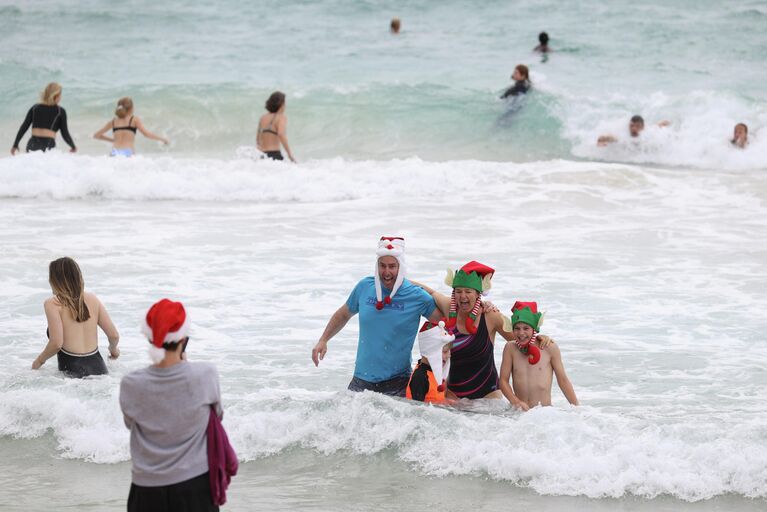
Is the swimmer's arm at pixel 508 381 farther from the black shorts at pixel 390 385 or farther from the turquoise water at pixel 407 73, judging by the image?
the turquoise water at pixel 407 73

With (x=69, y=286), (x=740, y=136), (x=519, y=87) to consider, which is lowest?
(x=69, y=286)

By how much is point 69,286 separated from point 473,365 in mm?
2687

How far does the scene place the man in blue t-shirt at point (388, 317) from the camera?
647 cm

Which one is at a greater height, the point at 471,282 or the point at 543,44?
the point at 543,44

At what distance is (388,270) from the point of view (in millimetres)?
6445

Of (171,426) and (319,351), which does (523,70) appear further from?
(171,426)

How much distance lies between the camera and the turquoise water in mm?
22078

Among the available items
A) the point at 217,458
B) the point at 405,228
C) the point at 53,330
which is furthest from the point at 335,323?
the point at 405,228

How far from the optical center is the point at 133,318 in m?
9.55

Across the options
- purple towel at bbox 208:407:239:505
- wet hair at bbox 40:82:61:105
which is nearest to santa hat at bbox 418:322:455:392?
purple towel at bbox 208:407:239:505

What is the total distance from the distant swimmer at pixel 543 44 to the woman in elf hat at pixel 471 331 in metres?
21.4

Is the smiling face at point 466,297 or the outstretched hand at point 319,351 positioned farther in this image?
the outstretched hand at point 319,351

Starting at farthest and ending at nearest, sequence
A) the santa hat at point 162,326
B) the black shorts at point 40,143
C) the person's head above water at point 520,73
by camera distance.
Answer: the person's head above water at point 520,73, the black shorts at point 40,143, the santa hat at point 162,326

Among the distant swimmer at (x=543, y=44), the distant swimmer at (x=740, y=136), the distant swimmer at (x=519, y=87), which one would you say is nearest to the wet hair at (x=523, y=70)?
the distant swimmer at (x=519, y=87)
